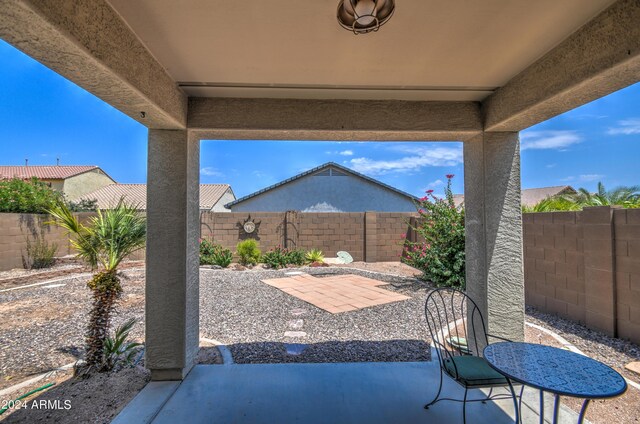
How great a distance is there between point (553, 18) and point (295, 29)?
5.09 ft

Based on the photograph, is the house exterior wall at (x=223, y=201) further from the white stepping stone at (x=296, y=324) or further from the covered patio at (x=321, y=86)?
the covered patio at (x=321, y=86)

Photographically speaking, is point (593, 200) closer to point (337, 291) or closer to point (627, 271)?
point (627, 271)

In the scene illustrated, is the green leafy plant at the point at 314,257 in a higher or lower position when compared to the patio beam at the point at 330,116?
lower

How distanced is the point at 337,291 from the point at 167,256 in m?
4.34

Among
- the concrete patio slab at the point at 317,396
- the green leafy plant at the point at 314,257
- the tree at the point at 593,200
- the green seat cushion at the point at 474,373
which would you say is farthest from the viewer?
the green leafy plant at the point at 314,257

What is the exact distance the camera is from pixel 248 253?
991 centimetres

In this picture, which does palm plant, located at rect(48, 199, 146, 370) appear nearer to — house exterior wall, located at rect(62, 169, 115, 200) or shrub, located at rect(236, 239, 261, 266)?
shrub, located at rect(236, 239, 261, 266)

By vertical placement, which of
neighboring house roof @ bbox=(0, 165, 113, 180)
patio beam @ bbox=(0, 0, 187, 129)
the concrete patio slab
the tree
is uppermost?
neighboring house roof @ bbox=(0, 165, 113, 180)

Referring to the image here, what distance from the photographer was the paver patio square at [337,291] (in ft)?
18.7

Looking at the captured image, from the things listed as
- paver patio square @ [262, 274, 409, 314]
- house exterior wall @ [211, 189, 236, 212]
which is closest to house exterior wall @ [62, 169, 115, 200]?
house exterior wall @ [211, 189, 236, 212]

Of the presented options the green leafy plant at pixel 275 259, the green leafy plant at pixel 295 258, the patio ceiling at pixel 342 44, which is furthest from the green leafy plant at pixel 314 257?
the patio ceiling at pixel 342 44

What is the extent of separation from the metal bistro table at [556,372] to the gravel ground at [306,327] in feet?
5.29

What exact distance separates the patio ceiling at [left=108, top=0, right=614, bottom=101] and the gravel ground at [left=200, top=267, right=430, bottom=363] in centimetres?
296

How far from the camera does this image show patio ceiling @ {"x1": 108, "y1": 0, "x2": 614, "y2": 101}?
5.65 feet
